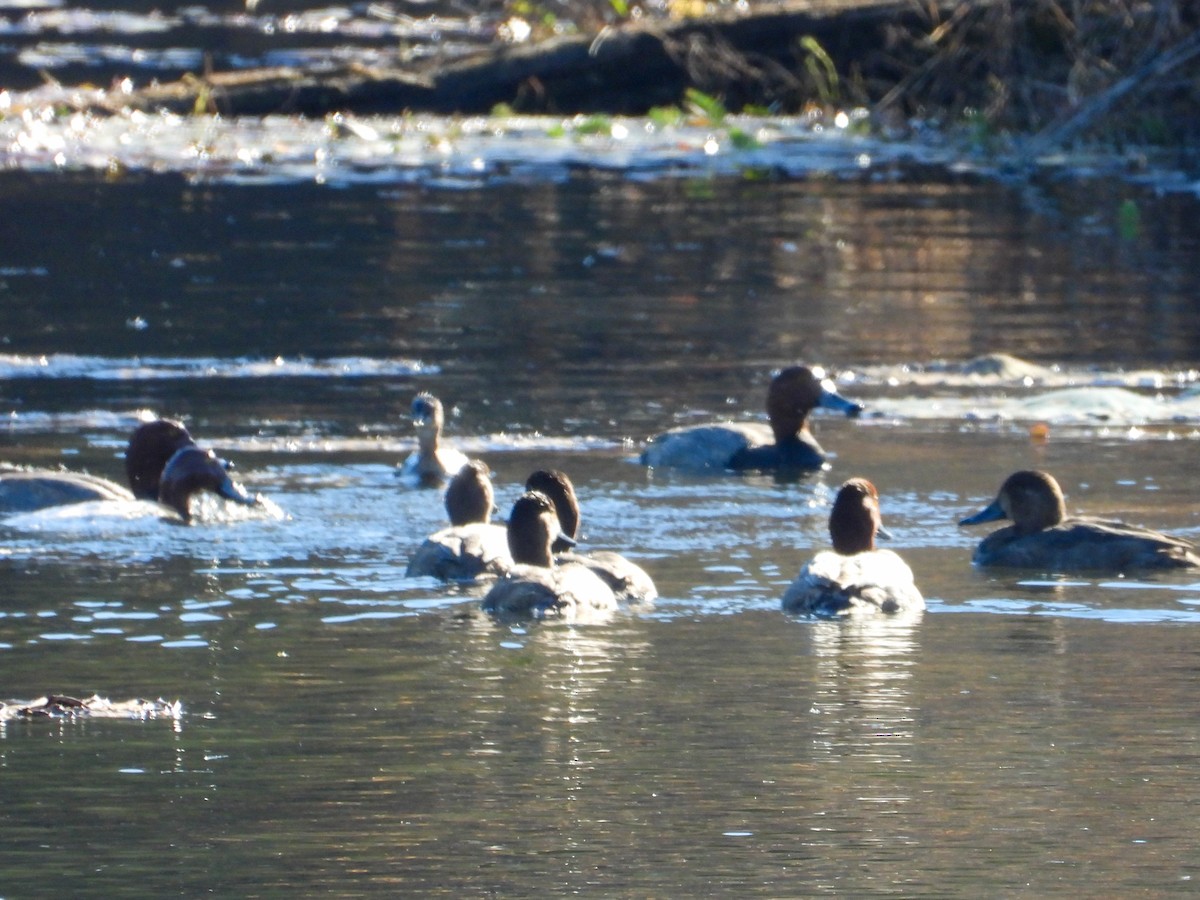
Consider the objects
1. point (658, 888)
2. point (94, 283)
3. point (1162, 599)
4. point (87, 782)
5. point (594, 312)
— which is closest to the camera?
point (658, 888)

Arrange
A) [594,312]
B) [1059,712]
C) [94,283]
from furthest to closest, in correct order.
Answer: [94,283] < [594,312] < [1059,712]

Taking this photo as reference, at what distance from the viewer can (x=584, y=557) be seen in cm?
916

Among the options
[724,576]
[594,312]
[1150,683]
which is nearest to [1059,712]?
[1150,683]

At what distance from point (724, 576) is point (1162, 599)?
1526 millimetres

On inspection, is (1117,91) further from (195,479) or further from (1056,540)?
(195,479)

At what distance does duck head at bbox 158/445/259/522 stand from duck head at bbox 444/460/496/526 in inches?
35.0

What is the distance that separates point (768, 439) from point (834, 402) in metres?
0.64

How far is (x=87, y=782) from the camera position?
21.4ft

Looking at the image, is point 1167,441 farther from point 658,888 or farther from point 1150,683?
point 658,888

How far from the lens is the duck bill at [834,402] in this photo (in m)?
12.5

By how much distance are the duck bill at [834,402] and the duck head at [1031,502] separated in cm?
256

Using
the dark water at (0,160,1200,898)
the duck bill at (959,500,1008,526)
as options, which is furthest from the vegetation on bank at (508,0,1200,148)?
the duck bill at (959,500,1008,526)

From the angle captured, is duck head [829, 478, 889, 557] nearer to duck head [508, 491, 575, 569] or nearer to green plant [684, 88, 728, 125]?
duck head [508, 491, 575, 569]

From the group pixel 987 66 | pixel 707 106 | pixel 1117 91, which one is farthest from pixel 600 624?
pixel 707 106
